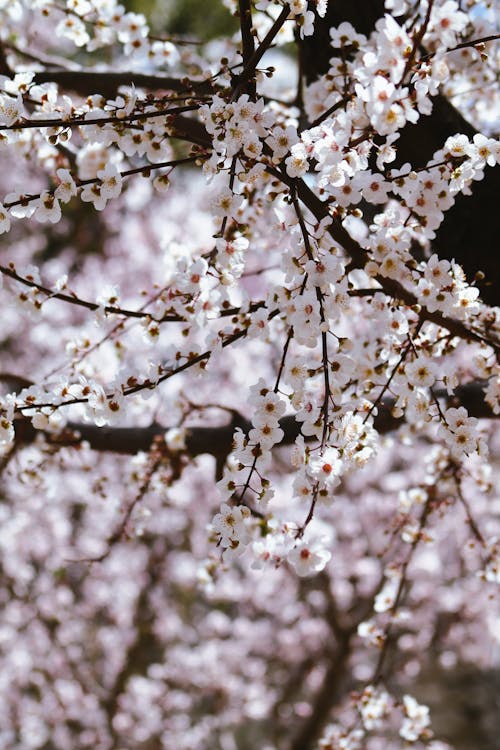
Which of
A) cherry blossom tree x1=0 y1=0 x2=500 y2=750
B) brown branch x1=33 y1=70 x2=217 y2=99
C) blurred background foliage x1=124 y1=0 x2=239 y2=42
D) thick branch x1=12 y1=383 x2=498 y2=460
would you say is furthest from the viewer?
blurred background foliage x1=124 y1=0 x2=239 y2=42

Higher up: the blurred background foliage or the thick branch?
the blurred background foliage

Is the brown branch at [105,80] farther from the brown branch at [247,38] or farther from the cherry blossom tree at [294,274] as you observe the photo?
the brown branch at [247,38]

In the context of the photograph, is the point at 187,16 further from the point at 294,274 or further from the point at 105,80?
the point at 294,274

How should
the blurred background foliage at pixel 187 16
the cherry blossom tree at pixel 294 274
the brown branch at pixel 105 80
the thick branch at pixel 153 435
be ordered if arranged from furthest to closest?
the blurred background foliage at pixel 187 16
the brown branch at pixel 105 80
the thick branch at pixel 153 435
the cherry blossom tree at pixel 294 274

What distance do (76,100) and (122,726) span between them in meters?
7.09

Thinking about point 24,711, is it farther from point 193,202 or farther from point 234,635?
point 193,202

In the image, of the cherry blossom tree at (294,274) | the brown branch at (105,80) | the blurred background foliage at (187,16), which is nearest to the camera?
the cherry blossom tree at (294,274)

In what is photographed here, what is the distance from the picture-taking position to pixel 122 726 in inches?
309

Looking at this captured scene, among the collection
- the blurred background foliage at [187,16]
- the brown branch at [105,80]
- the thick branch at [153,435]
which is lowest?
the thick branch at [153,435]

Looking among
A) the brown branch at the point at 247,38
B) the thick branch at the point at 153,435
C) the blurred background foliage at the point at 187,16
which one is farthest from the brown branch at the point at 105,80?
the blurred background foliage at the point at 187,16

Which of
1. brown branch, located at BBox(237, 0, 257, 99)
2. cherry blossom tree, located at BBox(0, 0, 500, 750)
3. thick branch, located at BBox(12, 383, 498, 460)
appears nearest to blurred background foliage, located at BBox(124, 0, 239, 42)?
cherry blossom tree, located at BBox(0, 0, 500, 750)

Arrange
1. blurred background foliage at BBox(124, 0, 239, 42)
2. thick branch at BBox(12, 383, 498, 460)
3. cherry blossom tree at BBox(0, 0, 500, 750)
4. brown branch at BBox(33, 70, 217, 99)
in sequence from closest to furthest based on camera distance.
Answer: cherry blossom tree at BBox(0, 0, 500, 750)
thick branch at BBox(12, 383, 498, 460)
brown branch at BBox(33, 70, 217, 99)
blurred background foliage at BBox(124, 0, 239, 42)

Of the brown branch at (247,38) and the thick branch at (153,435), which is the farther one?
the thick branch at (153,435)

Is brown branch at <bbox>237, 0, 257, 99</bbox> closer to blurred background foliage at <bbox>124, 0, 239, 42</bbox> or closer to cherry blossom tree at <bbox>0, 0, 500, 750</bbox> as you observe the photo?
cherry blossom tree at <bbox>0, 0, 500, 750</bbox>
